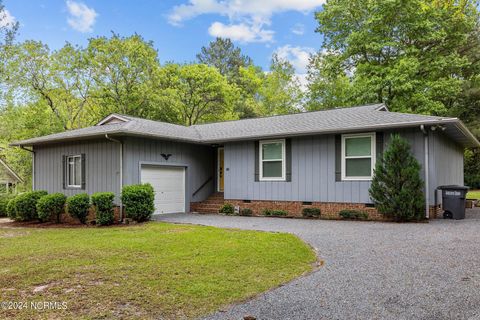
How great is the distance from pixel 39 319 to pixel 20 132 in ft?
80.9

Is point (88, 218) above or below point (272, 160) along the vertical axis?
below

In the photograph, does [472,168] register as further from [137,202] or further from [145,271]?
[145,271]

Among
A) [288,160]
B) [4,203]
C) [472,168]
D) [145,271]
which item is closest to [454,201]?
[288,160]

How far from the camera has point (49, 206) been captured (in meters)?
11.5

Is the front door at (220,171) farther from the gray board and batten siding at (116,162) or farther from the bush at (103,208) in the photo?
the bush at (103,208)

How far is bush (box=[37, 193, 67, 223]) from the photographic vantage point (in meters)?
11.4

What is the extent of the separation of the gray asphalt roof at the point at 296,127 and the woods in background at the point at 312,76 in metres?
7.44

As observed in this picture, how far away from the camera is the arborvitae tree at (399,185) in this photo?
31.8 feet

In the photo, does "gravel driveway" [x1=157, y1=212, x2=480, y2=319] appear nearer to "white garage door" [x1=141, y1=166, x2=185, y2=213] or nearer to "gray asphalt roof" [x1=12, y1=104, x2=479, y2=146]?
"gray asphalt roof" [x1=12, y1=104, x2=479, y2=146]

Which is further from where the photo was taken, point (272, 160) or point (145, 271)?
point (272, 160)

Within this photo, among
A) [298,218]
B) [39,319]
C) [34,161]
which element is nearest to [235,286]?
[39,319]

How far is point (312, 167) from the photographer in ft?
38.6

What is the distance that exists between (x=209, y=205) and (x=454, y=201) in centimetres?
818

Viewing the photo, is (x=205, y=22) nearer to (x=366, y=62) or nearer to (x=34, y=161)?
(x=366, y=62)
